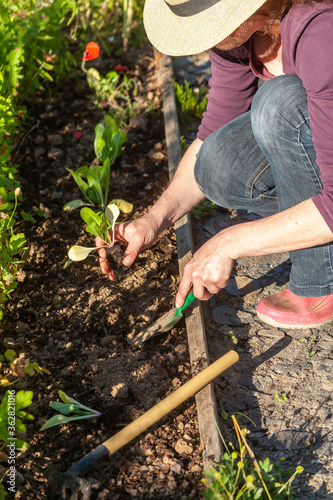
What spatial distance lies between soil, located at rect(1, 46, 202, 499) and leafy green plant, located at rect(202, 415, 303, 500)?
153 mm

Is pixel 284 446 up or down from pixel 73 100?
down

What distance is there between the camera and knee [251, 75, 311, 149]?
5.89 feet

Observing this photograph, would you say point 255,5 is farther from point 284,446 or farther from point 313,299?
point 284,446

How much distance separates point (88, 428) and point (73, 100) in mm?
2606

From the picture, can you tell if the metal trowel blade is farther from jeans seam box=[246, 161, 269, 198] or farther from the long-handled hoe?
jeans seam box=[246, 161, 269, 198]

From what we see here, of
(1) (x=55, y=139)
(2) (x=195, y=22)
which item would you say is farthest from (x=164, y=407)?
(1) (x=55, y=139)

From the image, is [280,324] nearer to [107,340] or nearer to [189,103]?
[107,340]

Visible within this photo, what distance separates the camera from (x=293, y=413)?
183 cm

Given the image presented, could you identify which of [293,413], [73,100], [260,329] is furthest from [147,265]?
[73,100]

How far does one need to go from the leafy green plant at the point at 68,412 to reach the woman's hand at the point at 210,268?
1.86 feet

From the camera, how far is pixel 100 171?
2467mm

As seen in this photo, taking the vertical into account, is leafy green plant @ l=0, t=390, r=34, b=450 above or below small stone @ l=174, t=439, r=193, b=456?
above

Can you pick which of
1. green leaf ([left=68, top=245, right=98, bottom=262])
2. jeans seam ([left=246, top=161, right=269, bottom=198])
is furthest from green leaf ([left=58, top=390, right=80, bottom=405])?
jeans seam ([left=246, top=161, right=269, bottom=198])

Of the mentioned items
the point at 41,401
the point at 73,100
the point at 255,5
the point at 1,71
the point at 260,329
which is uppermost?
the point at 255,5
